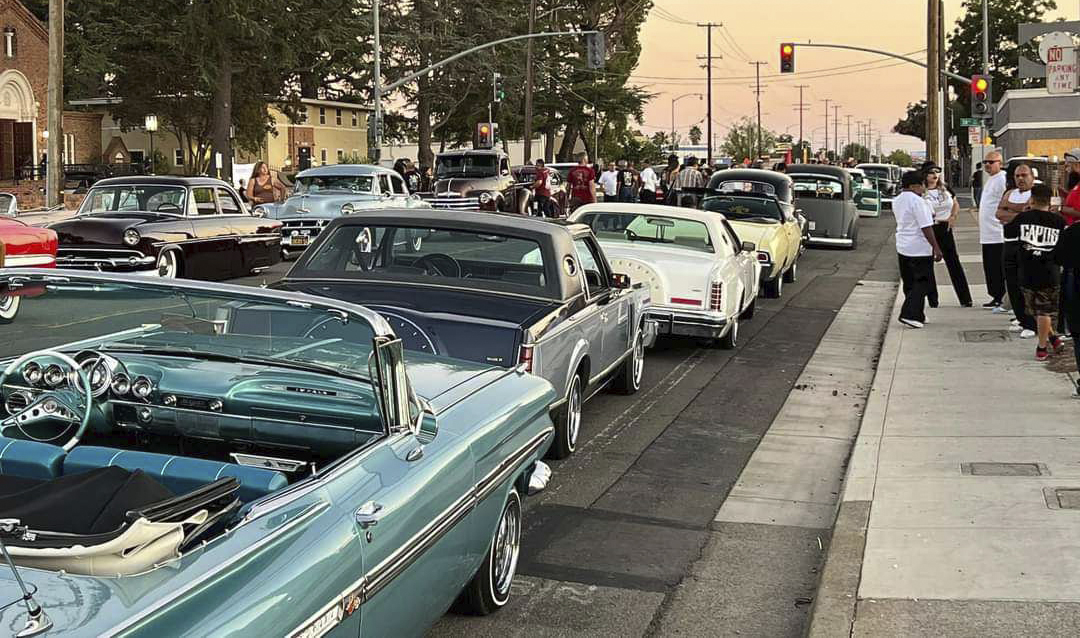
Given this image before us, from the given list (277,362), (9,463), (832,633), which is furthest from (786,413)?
(9,463)

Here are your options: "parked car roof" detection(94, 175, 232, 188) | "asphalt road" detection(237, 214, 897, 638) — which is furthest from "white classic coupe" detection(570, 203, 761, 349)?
"parked car roof" detection(94, 175, 232, 188)

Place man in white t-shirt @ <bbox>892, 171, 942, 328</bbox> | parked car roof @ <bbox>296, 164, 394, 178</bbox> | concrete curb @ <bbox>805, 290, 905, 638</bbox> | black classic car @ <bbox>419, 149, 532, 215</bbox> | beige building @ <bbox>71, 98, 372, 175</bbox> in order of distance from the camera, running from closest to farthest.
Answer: concrete curb @ <bbox>805, 290, 905, 638</bbox> < man in white t-shirt @ <bbox>892, 171, 942, 328</bbox> < parked car roof @ <bbox>296, 164, 394, 178</bbox> < black classic car @ <bbox>419, 149, 532, 215</bbox> < beige building @ <bbox>71, 98, 372, 175</bbox>

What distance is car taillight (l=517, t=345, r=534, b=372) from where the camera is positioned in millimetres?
7469

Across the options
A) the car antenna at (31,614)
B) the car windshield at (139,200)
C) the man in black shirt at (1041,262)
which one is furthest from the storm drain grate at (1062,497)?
the car windshield at (139,200)

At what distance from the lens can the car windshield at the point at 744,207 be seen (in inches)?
752

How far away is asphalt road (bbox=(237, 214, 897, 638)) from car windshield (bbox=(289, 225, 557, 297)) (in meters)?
1.30

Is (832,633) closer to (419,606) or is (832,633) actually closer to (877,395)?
(419,606)

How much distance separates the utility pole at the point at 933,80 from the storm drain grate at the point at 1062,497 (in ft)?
88.8

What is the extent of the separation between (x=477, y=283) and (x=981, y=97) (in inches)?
1184

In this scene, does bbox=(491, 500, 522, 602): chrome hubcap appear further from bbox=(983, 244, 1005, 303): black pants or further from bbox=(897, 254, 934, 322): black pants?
bbox=(983, 244, 1005, 303): black pants

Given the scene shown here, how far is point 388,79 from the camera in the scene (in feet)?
198

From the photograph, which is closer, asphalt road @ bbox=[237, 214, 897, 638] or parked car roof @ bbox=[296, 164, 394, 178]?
asphalt road @ bbox=[237, 214, 897, 638]

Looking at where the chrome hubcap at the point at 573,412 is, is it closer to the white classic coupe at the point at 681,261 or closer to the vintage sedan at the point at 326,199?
the white classic coupe at the point at 681,261

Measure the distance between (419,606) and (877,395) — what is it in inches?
A: 280
